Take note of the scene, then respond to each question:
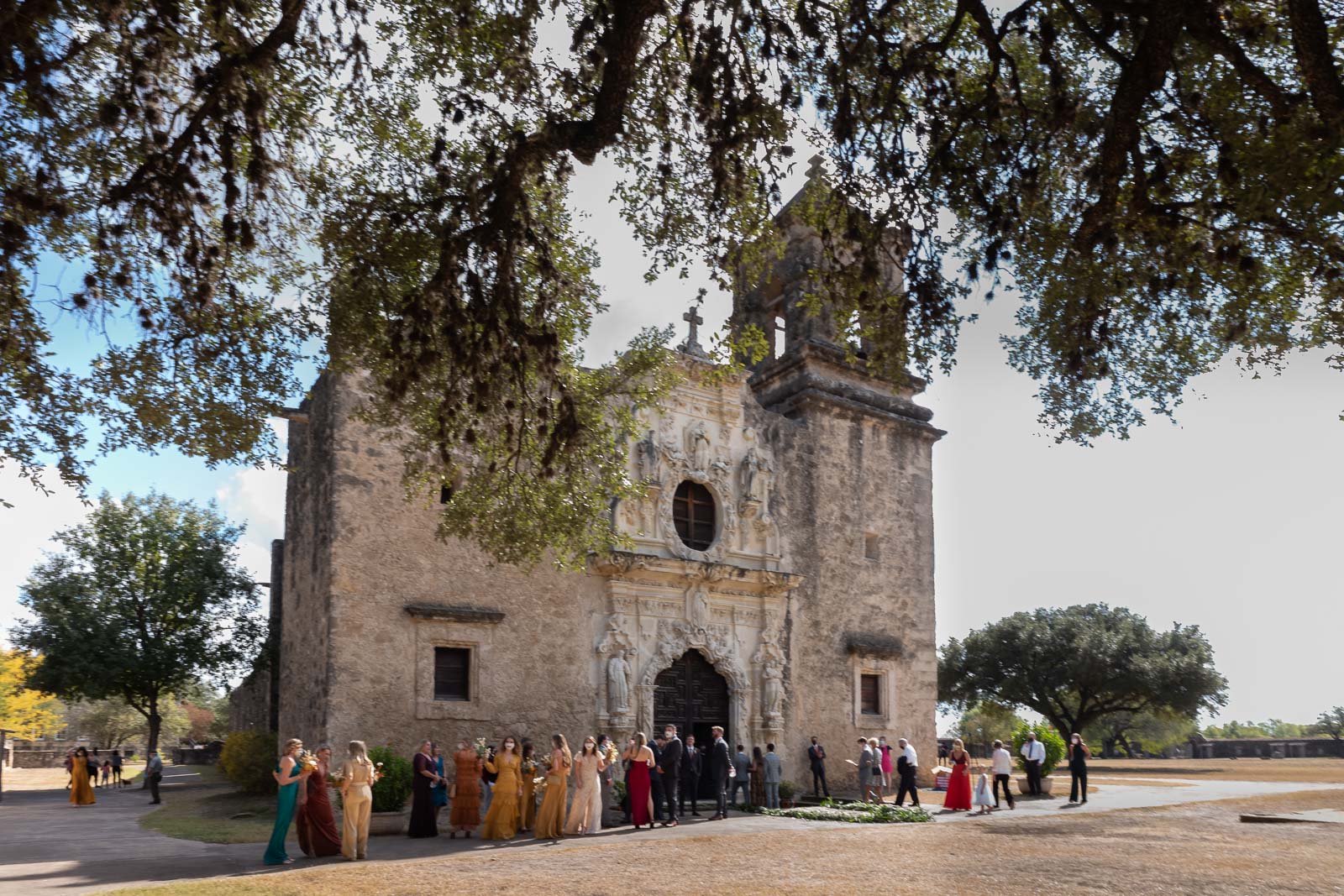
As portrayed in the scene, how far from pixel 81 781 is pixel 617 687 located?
12.7m

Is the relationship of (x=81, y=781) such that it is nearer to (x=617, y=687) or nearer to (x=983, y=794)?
(x=617, y=687)

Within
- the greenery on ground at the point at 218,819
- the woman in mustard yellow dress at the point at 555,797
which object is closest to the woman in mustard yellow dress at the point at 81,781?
the greenery on ground at the point at 218,819

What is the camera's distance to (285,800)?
12391 mm

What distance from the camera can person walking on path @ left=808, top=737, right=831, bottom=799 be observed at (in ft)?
65.8

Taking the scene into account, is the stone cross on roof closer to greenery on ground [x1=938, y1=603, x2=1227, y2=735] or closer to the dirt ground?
the dirt ground

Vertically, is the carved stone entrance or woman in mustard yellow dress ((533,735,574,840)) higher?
the carved stone entrance

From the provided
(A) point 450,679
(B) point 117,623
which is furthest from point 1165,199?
(B) point 117,623

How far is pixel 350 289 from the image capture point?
34.4 ft

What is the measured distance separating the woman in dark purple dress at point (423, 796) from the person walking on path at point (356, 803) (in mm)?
1758

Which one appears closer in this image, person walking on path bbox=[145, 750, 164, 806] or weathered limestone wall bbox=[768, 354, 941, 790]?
weathered limestone wall bbox=[768, 354, 941, 790]

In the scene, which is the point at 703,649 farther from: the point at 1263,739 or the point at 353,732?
the point at 1263,739

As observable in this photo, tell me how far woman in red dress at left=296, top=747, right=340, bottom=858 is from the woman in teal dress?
14 centimetres

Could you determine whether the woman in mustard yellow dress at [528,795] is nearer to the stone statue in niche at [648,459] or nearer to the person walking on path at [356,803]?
the person walking on path at [356,803]

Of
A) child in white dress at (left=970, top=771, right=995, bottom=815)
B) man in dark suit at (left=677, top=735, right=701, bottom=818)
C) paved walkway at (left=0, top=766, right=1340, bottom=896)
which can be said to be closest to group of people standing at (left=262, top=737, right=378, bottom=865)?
paved walkway at (left=0, top=766, right=1340, bottom=896)
